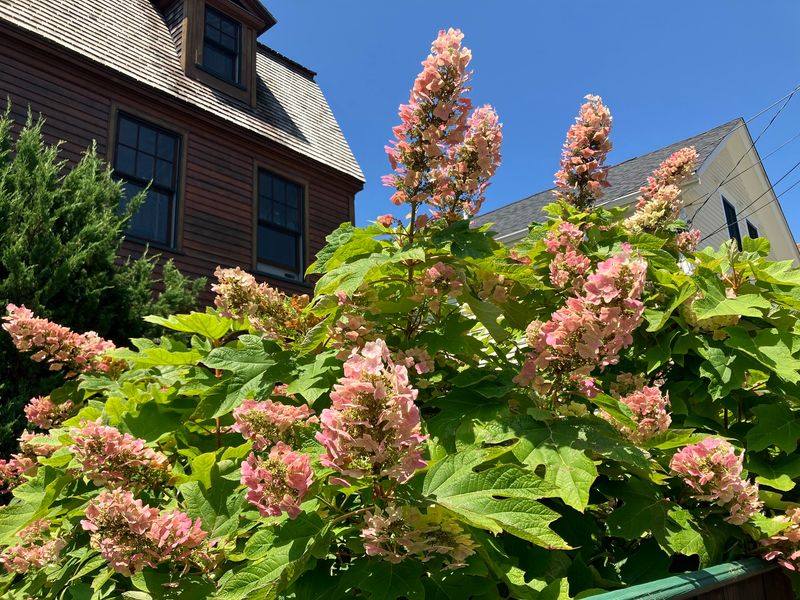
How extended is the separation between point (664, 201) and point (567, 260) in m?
1.30

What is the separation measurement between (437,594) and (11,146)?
29.7 feet

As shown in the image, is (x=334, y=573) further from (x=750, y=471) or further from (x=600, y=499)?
(x=750, y=471)

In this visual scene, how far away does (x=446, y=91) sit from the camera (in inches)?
72.4

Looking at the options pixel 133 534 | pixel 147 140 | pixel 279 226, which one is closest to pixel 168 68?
pixel 147 140

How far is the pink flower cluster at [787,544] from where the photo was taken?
59.6 inches

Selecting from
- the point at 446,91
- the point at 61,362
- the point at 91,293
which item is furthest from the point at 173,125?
the point at 446,91

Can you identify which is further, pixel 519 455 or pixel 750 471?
pixel 750 471

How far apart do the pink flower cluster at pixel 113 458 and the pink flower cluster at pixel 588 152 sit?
2.05 m

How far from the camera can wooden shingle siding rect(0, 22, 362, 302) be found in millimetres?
8969

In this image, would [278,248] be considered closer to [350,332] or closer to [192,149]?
[192,149]

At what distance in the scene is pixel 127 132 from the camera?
10.1 meters

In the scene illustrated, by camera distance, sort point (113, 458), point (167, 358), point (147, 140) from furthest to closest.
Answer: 1. point (147, 140)
2. point (167, 358)
3. point (113, 458)

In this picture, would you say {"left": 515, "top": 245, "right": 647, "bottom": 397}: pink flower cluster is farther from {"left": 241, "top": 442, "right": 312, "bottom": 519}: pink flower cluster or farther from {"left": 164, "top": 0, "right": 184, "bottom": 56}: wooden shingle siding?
{"left": 164, "top": 0, "right": 184, "bottom": 56}: wooden shingle siding

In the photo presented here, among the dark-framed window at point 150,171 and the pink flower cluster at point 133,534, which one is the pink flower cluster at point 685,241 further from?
the dark-framed window at point 150,171
